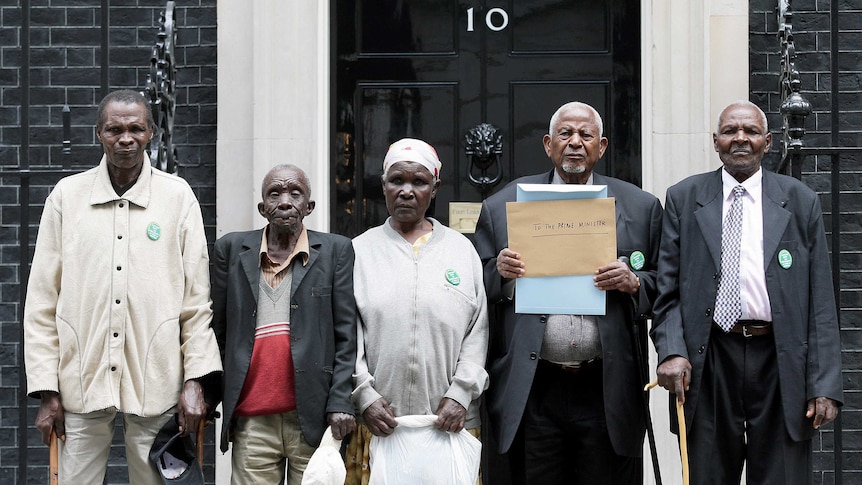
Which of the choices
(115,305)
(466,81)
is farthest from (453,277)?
(466,81)

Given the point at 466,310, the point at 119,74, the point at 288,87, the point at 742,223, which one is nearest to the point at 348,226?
the point at 288,87

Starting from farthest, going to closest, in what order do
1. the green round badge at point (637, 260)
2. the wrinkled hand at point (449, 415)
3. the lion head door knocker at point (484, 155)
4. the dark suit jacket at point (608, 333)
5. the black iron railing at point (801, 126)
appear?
the lion head door knocker at point (484, 155)
the black iron railing at point (801, 126)
the green round badge at point (637, 260)
the dark suit jacket at point (608, 333)
the wrinkled hand at point (449, 415)

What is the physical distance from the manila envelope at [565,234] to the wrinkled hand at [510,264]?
32 millimetres

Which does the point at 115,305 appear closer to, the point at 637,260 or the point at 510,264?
the point at 510,264

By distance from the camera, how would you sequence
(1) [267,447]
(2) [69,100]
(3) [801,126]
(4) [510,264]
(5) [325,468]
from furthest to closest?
1. (2) [69,100]
2. (3) [801,126]
3. (4) [510,264]
4. (1) [267,447]
5. (5) [325,468]

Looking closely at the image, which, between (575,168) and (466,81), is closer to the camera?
(575,168)

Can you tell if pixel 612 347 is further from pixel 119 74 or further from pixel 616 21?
pixel 119 74

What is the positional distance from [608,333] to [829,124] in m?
2.60

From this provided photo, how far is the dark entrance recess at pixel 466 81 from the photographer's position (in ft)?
22.5

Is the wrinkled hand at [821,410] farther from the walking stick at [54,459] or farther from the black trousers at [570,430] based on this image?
the walking stick at [54,459]

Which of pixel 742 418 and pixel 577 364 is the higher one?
pixel 577 364

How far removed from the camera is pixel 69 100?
689cm

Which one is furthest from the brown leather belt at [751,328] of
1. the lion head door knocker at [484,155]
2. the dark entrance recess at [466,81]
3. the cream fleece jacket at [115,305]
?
the lion head door knocker at [484,155]

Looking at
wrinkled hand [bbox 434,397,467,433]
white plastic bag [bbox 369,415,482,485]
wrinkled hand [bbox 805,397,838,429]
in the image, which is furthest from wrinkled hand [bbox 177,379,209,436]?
wrinkled hand [bbox 805,397,838,429]
